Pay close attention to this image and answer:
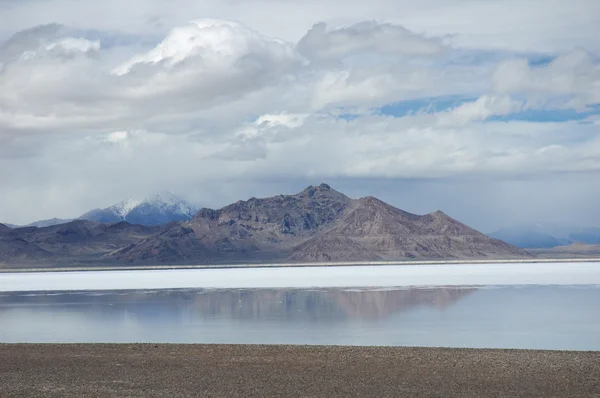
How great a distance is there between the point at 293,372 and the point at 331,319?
1542 centimetres

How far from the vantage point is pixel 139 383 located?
60.5 ft

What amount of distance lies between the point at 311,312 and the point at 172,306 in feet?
33.6

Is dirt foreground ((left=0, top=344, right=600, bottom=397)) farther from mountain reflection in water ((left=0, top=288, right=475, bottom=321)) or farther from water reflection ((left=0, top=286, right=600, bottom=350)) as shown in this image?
mountain reflection in water ((left=0, top=288, right=475, bottom=321))

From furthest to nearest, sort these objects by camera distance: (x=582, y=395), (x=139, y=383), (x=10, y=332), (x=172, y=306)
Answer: (x=172, y=306) < (x=10, y=332) < (x=139, y=383) < (x=582, y=395)

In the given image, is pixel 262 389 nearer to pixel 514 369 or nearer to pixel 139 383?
pixel 139 383

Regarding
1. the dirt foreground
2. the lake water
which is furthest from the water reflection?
the dirt foreground

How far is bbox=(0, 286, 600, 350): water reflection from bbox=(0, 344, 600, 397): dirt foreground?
369 cm

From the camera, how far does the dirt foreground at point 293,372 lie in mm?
17250

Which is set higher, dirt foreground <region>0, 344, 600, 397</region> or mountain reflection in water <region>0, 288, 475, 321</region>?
mountain reflection in water <region>0, 288, 475, 321</region>

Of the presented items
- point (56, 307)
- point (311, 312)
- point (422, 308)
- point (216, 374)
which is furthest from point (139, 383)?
point (56, 307)

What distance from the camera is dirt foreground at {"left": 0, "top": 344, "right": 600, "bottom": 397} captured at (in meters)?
17.2

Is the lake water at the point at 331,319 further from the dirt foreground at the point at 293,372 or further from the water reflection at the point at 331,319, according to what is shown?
the dirt foreground at the point at 293,372

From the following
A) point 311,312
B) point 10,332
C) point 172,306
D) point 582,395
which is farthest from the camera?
point 172,306

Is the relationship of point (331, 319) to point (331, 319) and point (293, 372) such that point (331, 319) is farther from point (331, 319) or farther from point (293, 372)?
point (293, 372)
